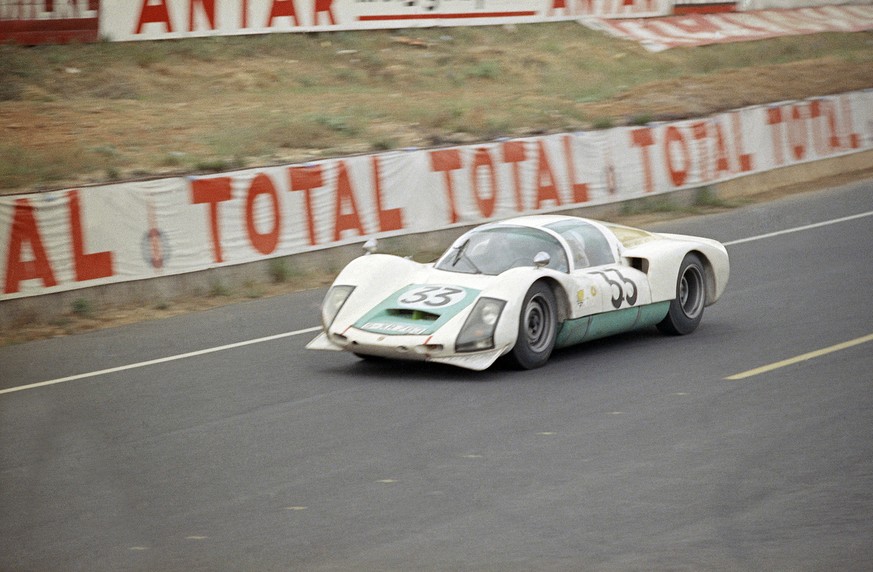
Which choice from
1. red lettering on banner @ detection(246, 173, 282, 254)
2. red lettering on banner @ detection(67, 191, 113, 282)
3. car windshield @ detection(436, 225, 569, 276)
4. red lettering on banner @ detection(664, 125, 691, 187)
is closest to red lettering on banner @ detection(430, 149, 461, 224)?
red lettering on banner @ detection(246, 173, 282, 254)

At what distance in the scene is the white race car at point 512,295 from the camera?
9.70 metres

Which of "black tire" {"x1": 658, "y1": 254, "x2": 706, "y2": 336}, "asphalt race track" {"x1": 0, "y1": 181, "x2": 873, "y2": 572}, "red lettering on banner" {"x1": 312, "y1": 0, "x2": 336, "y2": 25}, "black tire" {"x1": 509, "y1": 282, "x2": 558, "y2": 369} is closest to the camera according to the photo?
"asphalt race track" {"x1": 0, "y1": 181, "x2": 873, "y2": 572}

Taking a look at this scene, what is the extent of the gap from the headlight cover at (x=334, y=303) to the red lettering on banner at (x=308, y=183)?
536cm

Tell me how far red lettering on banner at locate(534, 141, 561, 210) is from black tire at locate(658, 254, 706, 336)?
709 cm

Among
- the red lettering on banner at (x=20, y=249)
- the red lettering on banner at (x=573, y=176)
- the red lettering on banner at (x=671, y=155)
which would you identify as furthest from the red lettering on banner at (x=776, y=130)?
the red lettering on banner at (x=20, y=249)

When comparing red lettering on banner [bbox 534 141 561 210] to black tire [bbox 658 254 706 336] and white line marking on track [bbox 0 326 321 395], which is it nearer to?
white line marking on track [bbox 0 326 321 395]

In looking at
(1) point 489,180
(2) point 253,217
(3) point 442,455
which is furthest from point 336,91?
(3) point 442,455

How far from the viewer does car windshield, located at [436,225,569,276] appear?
10484 mm

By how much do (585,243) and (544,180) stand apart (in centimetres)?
819

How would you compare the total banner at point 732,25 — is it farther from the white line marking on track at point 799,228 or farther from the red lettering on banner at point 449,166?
the red lettering on banner at point 449,166

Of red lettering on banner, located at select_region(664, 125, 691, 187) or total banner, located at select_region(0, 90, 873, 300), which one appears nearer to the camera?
total banner, located at select_region(0, 90, 873, 300)

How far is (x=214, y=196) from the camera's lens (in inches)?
586

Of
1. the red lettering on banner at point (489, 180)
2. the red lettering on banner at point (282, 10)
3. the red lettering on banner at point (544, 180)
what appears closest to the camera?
the red lettering on banner at point (489, 180)

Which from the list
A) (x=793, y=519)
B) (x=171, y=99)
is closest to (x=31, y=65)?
(x=171, y=99)
